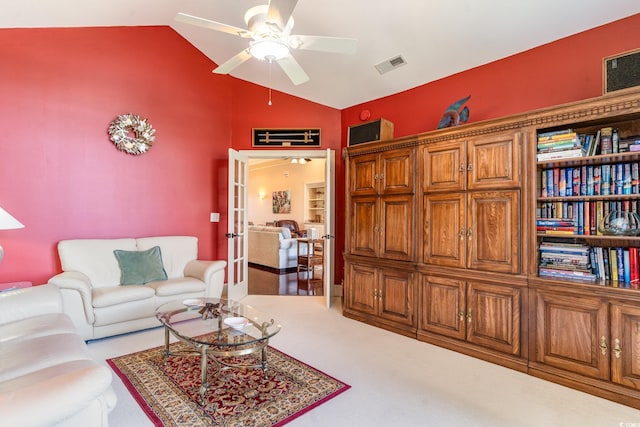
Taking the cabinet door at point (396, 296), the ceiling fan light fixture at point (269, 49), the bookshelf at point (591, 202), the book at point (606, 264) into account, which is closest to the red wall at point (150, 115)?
the bookshelf at point (591, 202)

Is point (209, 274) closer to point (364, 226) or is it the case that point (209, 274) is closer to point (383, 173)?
point (364, 226)

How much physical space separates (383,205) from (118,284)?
9.71ft

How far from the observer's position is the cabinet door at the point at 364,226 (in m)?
3.54

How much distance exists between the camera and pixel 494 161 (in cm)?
270

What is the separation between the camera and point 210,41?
13.4 feet

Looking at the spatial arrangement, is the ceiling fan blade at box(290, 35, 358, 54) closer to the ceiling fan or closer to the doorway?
the ceiling fan

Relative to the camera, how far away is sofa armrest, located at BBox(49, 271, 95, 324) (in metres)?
2.77

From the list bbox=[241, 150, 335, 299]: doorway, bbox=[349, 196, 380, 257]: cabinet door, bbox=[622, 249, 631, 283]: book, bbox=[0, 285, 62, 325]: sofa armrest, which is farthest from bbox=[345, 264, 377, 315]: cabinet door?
bbox=[241, 150, 335, 299]: doorway

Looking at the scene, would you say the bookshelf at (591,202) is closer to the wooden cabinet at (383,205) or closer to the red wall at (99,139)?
the wooden cabinet at (383,205)

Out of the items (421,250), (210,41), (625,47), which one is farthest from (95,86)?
(625,47)

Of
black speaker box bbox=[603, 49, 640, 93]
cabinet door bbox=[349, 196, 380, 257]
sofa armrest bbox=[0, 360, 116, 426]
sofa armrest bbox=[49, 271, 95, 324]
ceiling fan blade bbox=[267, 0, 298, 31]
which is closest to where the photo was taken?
sofa armrest bbox=[0, 360, 116, 426]

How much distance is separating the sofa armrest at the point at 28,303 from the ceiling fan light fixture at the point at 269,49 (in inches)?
91.8

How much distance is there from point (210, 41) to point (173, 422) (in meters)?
4.09

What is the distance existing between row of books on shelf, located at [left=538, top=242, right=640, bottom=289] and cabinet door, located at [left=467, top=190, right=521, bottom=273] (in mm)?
250
